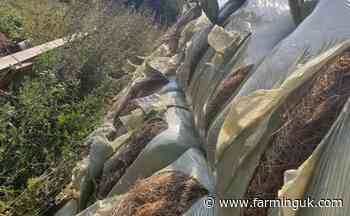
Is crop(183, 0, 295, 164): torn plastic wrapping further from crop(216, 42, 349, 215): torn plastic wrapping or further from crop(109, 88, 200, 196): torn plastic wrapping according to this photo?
crop(216, 42, 349, 215): torn plastic wrapping

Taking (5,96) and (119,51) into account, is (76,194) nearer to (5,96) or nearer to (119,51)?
(5,96)

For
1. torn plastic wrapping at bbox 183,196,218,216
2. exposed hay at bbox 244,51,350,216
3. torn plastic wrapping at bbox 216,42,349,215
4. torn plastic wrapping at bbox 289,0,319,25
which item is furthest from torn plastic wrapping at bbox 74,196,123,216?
torn plastic wrapping at bbox 289,0,319,25

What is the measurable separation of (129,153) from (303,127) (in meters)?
1.17

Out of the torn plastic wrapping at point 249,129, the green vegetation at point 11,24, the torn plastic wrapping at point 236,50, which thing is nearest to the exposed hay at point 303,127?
the torn plastic wrapping at point 249,129

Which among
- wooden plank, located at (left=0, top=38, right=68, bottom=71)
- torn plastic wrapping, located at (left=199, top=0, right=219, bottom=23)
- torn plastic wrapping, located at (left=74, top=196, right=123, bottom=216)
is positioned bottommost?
torn plastic wrapping, located at (left=74, top=196, right=123, bottom=216)

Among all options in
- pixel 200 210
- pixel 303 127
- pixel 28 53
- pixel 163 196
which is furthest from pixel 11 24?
pixel 303 127

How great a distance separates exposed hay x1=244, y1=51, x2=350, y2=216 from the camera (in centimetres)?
143

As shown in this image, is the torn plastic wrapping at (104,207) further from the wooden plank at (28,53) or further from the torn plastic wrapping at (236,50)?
the wooden plank at (28,53)

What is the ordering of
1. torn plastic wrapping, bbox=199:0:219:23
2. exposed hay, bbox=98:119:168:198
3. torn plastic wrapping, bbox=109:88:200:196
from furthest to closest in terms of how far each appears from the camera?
1. torn plastic wrapping, bbox=199:0:219:23
2. exposed hay, bbox=98:119:168:198
3. torn plastic wrapping, bbox=109:88:200:196

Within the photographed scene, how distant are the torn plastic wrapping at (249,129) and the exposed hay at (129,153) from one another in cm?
72

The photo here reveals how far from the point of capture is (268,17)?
243cm

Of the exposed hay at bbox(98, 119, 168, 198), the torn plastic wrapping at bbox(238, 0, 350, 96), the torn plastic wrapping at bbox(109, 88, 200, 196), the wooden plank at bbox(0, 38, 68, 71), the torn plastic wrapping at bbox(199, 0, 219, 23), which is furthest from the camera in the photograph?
the wooden plank at bbox(0, 38, 68, 71)

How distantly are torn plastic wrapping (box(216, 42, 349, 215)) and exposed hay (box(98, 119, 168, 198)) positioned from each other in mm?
724

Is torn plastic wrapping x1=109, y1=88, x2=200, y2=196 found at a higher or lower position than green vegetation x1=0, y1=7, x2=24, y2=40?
lower
